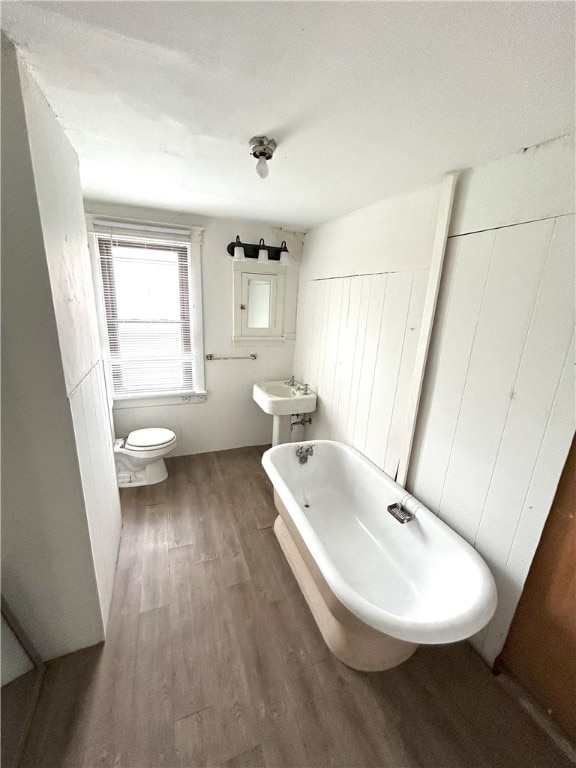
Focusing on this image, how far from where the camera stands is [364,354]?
2189mm

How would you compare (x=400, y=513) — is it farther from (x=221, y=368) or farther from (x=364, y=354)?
(x=221, y=368)

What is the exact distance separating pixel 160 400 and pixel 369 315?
2.15m

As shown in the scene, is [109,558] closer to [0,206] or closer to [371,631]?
[371,631]

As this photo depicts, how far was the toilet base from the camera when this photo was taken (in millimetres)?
2600

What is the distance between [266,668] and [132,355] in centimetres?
253

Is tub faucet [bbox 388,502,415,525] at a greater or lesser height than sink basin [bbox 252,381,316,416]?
lesser

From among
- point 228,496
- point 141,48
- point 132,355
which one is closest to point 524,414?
point 141,48

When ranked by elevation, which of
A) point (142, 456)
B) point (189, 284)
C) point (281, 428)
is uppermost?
point (189, 284)

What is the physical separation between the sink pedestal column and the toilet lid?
3.19 feet

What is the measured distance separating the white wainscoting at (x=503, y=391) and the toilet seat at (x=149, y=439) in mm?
2165

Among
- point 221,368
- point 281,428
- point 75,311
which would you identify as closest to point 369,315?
point 281,428

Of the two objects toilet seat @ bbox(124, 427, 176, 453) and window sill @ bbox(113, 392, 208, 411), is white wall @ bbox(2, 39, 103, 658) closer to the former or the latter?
toilet seat @ bbox(124, 427, 176, 453)

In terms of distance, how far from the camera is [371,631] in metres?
1.19

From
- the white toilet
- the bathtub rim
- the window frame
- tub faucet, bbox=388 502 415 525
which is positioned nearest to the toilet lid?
the white toilet
